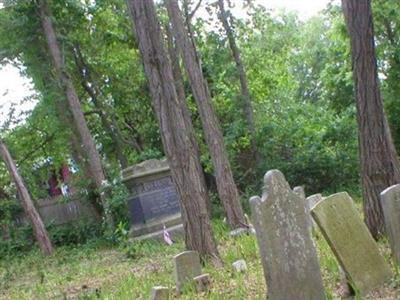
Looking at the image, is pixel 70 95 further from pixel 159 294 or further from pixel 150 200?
pixel 159 294

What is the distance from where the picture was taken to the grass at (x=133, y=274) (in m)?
5.98

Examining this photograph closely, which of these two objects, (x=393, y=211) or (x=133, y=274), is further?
(x=133, y=274)

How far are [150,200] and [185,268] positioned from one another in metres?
9.45

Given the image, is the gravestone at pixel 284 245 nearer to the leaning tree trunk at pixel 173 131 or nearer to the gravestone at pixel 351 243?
the gravestone at pixel 351 243

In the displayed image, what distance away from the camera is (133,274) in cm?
919

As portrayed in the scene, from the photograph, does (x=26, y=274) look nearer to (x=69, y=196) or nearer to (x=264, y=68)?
(x=69, y=196)

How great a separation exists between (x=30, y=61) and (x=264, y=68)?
959cm

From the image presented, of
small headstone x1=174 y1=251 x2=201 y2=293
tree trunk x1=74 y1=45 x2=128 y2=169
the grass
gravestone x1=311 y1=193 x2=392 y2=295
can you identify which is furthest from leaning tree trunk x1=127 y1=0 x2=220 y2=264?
tree trunk x1=74 y1=45 x2=128 y2=169

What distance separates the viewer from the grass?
598 centimetres

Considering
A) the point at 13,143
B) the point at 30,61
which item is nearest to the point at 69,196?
the point at 13,143

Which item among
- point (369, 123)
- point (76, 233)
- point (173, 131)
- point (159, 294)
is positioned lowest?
point (159, 294)

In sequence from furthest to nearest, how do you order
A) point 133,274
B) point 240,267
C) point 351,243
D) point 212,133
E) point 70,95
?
point 70,95, point 212,133, point 133,274, point 240,267, point 351,243

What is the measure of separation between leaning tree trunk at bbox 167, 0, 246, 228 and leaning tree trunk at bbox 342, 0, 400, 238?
229 inches

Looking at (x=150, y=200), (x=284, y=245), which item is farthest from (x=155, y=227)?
(x=284, y=245)
